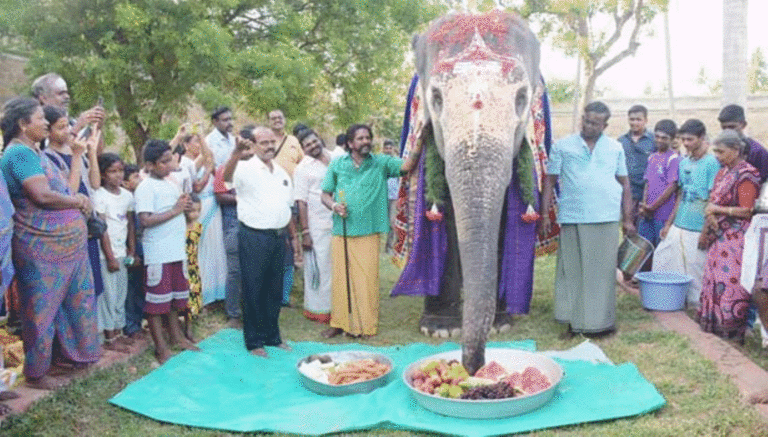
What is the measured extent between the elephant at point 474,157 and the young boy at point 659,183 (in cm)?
188

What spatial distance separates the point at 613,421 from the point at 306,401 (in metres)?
1.86

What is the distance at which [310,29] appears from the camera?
12586 millimetres

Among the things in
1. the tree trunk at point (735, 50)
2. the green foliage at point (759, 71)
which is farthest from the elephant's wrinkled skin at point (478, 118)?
the green foliage at point (759, 71)

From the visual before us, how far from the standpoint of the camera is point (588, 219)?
587cm

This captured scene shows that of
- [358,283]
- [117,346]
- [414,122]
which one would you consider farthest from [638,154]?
[117,346]

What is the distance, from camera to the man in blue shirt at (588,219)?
5832 mm

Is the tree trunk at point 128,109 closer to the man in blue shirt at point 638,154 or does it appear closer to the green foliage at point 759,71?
the man in blue shirt at point 638,154

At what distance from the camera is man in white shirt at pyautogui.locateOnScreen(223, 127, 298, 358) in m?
5.60

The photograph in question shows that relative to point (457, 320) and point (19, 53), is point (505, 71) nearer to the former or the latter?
point (457, 320)

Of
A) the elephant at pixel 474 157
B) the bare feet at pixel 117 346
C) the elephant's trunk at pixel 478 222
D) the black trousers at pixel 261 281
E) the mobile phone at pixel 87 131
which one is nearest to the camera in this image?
the elephant's trunk at pixel 478 222

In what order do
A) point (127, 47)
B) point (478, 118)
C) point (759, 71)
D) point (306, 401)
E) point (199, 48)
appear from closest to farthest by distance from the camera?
point (306, 401)
point (478, 118)
point (199, 48)
point (127, 47)
point (759, 71)

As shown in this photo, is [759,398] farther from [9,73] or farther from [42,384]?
[9,73]

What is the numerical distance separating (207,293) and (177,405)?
84.1 inches

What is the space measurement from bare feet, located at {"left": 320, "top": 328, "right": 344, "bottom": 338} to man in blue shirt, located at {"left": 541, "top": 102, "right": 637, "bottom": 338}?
1.89 metres
